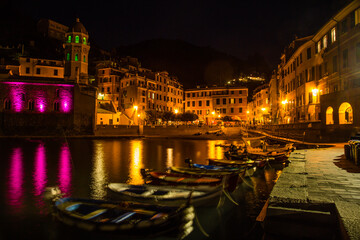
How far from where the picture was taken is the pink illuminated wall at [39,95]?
56719 millimetres

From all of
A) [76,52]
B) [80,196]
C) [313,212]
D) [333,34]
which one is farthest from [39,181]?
[76,52]

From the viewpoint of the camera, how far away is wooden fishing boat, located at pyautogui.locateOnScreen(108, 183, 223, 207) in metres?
9.61

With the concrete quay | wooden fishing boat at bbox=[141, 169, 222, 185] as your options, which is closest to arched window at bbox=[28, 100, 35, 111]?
wooden fishing boat at bbox=[141, 169, 222, 185]

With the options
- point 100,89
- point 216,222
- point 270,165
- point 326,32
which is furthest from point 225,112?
point 216,222

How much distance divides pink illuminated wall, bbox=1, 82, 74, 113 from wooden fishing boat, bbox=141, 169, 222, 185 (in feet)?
170

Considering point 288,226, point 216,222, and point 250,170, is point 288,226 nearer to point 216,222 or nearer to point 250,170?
point 216,222

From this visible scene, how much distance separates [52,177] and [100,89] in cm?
6691

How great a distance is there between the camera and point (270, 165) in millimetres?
21344

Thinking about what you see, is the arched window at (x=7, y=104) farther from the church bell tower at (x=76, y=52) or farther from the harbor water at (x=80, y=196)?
the harbor water at (x=80, y=196)

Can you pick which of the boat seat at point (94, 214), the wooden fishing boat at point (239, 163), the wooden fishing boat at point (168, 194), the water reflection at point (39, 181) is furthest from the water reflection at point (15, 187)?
the wooden fishing boat at point (239, 163)

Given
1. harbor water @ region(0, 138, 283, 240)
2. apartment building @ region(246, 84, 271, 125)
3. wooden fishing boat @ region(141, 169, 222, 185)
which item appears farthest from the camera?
apartment building @ region(246, 84, 271, 125)

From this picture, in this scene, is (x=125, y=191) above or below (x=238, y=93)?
below

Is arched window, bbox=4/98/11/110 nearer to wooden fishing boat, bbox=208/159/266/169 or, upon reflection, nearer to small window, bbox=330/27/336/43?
wooden fishing boat, bbox=208/159/266/169

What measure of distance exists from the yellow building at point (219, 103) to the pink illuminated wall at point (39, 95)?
1854 inches
